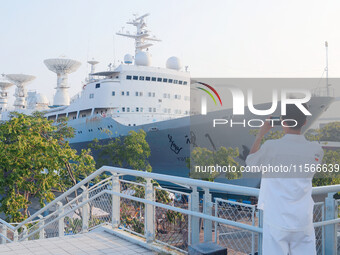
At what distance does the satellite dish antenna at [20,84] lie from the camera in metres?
44.4

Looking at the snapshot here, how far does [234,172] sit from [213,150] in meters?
2.62

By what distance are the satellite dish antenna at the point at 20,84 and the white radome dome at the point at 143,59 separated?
69.3 ft

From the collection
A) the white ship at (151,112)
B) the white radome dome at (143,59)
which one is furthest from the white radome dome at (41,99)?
the white radome dome at (143,59)

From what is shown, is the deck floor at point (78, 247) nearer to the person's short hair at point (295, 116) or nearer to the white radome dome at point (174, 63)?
the person's short hair at point (295, 116)

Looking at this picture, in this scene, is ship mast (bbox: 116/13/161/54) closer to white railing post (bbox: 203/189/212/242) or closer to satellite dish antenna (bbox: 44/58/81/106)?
satellite dish antenna (bbox: 44/58/81/106)

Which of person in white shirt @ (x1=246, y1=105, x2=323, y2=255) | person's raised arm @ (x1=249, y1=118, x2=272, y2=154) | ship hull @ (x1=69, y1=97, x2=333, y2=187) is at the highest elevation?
person's raised arm @ (x1=249, y1=118, x2=272, y2=154)

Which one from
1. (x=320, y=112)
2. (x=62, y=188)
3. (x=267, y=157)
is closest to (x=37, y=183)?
(x=62, y=188)

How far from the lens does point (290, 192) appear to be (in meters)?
2.42

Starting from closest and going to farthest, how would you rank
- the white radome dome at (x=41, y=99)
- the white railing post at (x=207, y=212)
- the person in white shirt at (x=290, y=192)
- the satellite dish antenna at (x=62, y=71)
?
the person in white shirt at (x=290, y=192) → the white railing post at (x=207, y=212) → the satellite dish antenna at (x=62, y=71) → the white radome dome at (x=41, y=99)

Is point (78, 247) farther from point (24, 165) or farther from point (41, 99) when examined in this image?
point (41, 99)

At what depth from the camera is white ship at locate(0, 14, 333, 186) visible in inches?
859

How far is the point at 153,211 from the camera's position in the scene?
4.27 metres

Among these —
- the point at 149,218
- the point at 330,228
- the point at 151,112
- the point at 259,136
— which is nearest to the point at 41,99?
the point at 151,112

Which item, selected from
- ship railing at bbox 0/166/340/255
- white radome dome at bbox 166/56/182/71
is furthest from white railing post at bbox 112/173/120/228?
white radome dome at bbox 166/56/182/71
